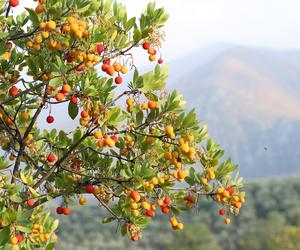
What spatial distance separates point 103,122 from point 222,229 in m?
67.9

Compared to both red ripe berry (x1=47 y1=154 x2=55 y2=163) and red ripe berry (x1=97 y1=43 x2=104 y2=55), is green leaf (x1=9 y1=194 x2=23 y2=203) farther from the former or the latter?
red ripe berry (x1=97 y1=43 x2=104 y2=55)

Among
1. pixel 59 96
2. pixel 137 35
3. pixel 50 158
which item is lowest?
pixel 50 158

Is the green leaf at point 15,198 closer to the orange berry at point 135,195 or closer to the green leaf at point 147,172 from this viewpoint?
the orange berry at point 135,195

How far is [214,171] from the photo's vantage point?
6.94 meters

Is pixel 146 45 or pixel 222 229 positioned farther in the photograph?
pixel 222 229

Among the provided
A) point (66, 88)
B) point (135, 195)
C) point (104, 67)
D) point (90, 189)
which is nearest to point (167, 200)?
point (135, 195)

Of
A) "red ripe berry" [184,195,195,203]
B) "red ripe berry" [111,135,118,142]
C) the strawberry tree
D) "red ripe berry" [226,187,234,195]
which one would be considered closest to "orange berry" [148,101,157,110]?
the strawberry tree

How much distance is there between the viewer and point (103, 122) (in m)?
6.23

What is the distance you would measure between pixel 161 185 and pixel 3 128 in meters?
2.15

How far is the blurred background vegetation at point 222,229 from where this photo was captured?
198ft

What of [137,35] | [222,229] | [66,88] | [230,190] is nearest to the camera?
[66,88]

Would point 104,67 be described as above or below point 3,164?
A: above

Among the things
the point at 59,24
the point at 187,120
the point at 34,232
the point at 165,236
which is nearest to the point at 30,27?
the point at 59,24

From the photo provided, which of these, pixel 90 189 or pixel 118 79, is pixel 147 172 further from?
pixel 118 79
